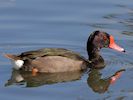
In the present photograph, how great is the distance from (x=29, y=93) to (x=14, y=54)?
2192 mm

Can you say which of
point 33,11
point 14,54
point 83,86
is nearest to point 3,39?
point 14,54

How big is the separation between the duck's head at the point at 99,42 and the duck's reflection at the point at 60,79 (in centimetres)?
68

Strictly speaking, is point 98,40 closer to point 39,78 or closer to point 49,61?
point 49,61

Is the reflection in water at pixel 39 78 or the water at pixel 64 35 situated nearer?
the water at pixel 64 35

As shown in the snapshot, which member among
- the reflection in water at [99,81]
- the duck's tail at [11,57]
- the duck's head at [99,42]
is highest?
the duck's head at [99,42]

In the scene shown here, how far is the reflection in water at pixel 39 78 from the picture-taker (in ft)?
39.3

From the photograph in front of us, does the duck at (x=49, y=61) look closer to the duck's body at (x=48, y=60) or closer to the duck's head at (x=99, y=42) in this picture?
the duck's body at (x=48, y=60)

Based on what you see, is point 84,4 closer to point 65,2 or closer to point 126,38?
point 65,2

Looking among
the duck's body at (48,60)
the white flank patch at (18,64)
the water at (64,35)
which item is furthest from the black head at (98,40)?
the white flank patch at (18,64)

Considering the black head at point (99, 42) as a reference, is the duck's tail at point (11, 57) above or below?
below

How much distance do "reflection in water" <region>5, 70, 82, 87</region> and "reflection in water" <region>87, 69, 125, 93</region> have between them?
0.27 metres

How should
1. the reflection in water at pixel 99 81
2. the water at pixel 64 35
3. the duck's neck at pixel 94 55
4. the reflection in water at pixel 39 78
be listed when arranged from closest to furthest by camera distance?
the water at pixel 64 35 < the reflection in water at pixel 99 81 < the reflection in water at pixel 39 78 < the duck's neck at pixel 94 55

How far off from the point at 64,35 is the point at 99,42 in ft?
Answer: 3.57

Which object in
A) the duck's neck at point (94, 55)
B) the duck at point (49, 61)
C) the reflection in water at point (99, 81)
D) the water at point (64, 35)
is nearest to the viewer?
the water at point (64, 35)
